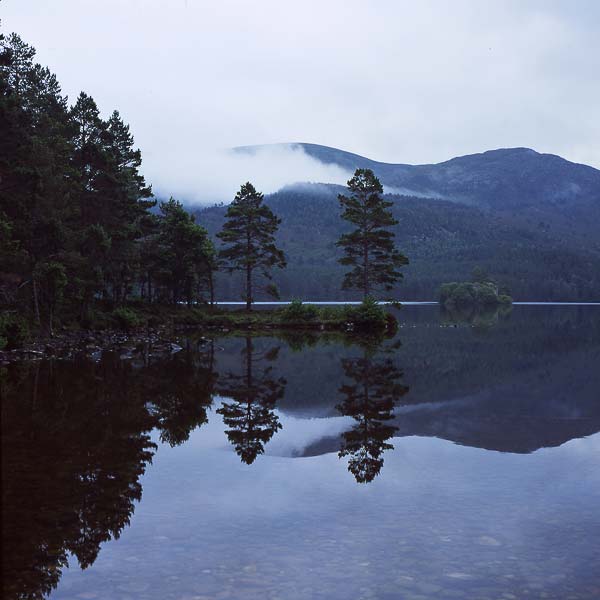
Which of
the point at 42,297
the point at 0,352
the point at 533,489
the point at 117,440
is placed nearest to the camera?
the point at 533,489

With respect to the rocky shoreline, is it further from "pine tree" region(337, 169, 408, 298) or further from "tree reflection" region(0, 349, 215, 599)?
"pine tree" region(337, 169, 408, 298)

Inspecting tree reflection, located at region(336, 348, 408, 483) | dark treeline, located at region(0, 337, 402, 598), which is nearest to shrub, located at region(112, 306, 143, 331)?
dark treeline, located at region(0, 337, 402, 598)

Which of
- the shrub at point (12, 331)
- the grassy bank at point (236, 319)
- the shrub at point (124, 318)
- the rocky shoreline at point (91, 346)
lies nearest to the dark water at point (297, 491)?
the rocky shoreline at point (91, 346)

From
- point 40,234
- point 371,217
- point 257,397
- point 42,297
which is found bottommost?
point 257,397

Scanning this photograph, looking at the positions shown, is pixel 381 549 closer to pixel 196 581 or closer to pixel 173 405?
pixel 196 581

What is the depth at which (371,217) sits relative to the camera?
67.4m

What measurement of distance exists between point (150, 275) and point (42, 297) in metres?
26.4

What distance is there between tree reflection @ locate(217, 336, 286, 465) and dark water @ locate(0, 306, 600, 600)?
0.34ft

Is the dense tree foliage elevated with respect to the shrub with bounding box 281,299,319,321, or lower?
elevated

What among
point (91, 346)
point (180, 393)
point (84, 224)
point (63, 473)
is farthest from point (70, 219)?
point (63, 473)

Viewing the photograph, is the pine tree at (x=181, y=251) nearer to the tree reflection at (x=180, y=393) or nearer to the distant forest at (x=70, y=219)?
the distant forest at (x=70, y=219)

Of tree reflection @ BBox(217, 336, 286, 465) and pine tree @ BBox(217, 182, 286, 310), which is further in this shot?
pine tree @ BBox(217, 182, 286, 310)

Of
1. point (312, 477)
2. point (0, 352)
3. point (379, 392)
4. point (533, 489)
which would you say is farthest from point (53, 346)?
point (533, 489)

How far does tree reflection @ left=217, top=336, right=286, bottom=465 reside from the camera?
15008 millimetres
